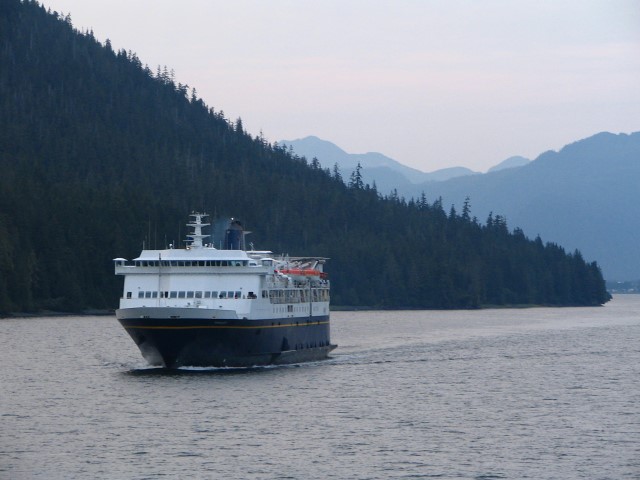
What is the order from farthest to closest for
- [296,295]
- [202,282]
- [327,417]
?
[296,295], [202,282], [327,417]

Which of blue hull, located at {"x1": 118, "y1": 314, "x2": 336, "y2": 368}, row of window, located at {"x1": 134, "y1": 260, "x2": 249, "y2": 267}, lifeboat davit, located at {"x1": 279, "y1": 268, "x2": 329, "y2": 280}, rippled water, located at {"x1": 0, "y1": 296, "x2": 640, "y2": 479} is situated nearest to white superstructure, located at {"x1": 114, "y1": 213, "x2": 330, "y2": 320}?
row of window, located at {"x1": 134, "y1": 260, "x2": 249, "y2": 267}

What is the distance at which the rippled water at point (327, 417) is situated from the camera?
1868 inches

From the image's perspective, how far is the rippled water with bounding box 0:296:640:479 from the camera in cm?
4744

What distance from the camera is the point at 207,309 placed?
7319cm

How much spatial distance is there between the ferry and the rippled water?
1.58 metres

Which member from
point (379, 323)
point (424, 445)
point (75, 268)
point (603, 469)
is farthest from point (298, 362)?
point (75, 268)

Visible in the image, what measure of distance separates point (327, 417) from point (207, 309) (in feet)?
52.1

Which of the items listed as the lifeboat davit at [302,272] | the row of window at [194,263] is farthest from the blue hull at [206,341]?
the lifeboat davit at [302,272]

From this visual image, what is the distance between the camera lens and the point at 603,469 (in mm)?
47031

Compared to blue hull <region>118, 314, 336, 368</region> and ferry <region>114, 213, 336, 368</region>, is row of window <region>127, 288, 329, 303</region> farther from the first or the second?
blue hull <region>118, 314, 336, 368</region>

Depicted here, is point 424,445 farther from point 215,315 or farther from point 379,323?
point 379,323

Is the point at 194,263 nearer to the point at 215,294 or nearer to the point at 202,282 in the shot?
the point at 202,282

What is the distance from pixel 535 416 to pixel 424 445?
10.9 meters

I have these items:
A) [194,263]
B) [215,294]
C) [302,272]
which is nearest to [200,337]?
[215,294]
